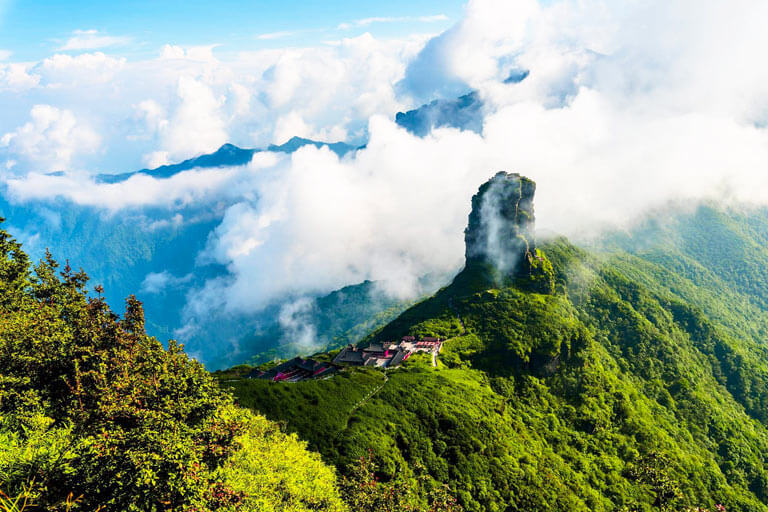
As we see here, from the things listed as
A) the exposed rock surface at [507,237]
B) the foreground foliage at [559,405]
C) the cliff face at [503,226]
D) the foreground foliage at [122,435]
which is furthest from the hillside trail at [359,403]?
the cliff face at [503,226]

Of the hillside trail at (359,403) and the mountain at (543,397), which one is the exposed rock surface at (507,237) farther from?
the hillside trail at (359,403)

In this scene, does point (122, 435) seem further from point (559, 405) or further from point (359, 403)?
point (559, 405)

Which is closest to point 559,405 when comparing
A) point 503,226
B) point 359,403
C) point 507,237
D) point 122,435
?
point 359,403

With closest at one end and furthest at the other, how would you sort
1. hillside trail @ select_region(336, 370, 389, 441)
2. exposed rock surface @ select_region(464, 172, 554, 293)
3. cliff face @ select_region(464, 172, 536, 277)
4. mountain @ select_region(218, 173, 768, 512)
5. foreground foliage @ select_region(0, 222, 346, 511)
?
foreground foliage @ select_region(0, 222, 346, 511) < hillside trail @ select_region(336, 370, 389, 441) < mountain @ select_region(218, 173, 768, 512) < exposed rock surface @ select_region(464, 172, 554, 293) < cliff face @ select_region(464, 172, 536, 277)

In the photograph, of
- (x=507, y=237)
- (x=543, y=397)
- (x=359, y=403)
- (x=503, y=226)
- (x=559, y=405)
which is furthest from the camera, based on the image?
(x=503, y=226)

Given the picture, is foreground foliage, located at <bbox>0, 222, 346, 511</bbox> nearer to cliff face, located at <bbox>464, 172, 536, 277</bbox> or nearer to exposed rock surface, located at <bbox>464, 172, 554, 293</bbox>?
exposed rock surface, located at <bbox>464, 172, 554, 293</bbox>

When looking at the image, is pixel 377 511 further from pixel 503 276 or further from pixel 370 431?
pixel 503 276

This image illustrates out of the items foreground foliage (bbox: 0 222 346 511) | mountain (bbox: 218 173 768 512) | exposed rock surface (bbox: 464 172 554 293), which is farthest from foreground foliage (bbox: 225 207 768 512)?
foreground foliage (bbox: 0 222 346 511)
